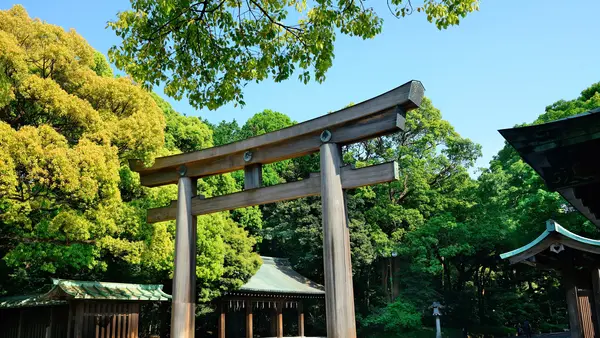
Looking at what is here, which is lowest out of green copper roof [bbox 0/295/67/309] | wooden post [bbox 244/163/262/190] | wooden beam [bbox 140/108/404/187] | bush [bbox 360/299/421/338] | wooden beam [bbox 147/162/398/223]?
bush [bbox 360/299/421/338]

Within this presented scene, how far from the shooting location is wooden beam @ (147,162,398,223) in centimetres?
756

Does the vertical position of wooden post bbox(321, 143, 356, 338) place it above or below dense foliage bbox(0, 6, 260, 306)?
below

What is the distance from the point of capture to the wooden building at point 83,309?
38.2 ft

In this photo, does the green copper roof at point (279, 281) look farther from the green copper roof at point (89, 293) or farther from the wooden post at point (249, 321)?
the green copper roof at point (89, 293)

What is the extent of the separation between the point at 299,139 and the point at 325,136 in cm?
64

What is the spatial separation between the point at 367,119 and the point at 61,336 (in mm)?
11456

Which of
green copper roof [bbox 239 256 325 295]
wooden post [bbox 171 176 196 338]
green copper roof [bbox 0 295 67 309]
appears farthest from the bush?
wooden post [bbox 171 176 196 338]

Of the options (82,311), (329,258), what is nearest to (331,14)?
(329,258)

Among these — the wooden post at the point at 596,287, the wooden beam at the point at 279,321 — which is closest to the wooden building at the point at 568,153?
the wooden post at the point at 596,287

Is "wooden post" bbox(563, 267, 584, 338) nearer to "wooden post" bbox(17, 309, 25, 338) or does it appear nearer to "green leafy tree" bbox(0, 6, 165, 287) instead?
"green leafy tree" bbox(0, 6, 165, 287)

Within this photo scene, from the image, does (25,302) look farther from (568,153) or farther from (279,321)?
(568,153)

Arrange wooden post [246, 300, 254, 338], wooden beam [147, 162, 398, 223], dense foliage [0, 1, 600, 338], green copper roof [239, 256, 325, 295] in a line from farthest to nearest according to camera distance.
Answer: green copper roof [239, 256, 325, 295], wooden post [246, 300, 254, 338], dense foliage [0, 1, 600, 338], wooden beam [147, 162, 398, 223]

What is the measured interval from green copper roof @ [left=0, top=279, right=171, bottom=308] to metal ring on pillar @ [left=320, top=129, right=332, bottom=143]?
740cm

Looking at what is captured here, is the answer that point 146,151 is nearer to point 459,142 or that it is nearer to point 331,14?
point 331,14
